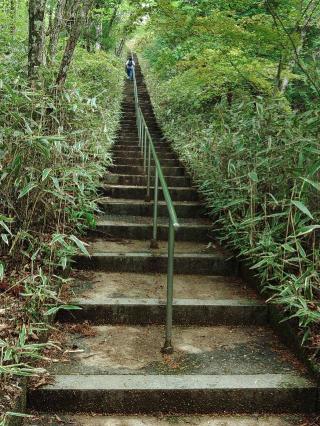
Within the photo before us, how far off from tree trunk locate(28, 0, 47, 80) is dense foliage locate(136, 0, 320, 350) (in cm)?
189

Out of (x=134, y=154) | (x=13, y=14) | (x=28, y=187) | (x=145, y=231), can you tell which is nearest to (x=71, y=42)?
(x=28, y=187)

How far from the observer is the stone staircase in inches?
104

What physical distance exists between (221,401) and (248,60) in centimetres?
472

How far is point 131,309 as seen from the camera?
3.52 m

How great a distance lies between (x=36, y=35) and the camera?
4.35m

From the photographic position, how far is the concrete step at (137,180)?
22.2ft

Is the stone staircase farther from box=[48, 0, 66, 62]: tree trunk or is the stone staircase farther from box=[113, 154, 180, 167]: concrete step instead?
box=[113, 154, 180, 167]: concrete step

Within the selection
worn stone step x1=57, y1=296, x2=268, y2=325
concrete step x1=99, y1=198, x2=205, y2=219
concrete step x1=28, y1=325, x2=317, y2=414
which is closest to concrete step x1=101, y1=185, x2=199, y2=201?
concrete step x1=99, y1=198, x2=205, y2=219

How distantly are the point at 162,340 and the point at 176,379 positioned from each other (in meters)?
0.57

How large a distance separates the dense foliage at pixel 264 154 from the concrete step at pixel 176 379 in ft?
1.14

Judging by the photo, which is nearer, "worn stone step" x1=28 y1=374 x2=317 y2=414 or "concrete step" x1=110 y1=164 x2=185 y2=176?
"worn stone step" x1=28 y1=374 x2=317 y2=414

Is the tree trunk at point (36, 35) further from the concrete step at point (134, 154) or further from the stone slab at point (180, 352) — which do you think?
the concrete step at point (134, 154)

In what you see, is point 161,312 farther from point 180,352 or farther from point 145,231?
point 145,231

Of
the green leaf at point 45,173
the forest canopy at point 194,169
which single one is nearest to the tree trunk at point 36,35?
the forest canopy at point 194,169
